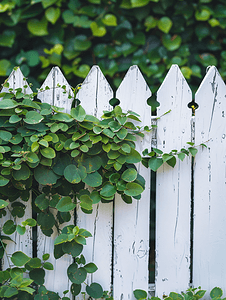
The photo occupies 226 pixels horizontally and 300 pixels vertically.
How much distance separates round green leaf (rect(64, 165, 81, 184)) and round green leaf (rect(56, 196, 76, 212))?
0.09m

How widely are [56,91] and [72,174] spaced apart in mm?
414

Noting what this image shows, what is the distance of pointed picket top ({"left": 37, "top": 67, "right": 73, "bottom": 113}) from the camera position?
124 cm

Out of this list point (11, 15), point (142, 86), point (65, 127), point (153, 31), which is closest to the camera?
point (65, 127)

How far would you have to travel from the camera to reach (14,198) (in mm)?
1204

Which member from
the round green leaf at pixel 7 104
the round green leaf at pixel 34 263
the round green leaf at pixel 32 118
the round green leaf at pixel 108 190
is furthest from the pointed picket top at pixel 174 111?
the round green leaf at pixel 34 263

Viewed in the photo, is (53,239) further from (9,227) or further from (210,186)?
(210,186)

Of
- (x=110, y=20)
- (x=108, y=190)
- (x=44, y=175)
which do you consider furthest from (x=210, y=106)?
(x=110, y=20)

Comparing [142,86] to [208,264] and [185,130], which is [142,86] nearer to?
[185,130]

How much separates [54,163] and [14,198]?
257 millimetres

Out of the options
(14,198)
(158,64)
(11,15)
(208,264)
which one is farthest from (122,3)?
(208,264)

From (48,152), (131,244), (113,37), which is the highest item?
(113,37)

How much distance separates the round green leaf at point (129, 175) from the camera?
1.15 metres

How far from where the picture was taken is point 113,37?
1858 millimetres

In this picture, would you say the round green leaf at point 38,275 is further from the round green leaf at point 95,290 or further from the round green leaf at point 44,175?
the round green leaf at point 44,175
